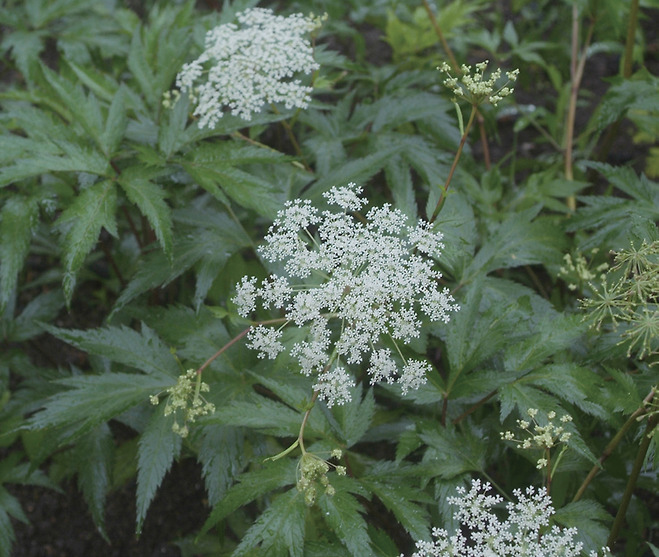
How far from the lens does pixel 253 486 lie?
2203 millimetres

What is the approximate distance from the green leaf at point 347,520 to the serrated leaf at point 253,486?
0.52 feet

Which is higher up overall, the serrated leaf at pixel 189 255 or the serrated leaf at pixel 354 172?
the serrated leaf at pixel 354 172

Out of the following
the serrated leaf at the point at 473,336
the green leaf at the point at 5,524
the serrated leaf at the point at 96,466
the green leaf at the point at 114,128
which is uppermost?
the green leaf at the point at 114,128

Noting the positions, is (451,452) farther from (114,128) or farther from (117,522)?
(117,522)

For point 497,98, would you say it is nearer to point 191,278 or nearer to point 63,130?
point 63,130

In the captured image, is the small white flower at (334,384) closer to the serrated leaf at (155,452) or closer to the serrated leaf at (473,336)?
the serrated leaf at (473,336)

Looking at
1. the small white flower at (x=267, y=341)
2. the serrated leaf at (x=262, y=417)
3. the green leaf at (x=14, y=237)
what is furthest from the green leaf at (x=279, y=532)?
the green leaf at (x=14, y=237)

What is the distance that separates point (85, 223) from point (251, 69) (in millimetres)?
957

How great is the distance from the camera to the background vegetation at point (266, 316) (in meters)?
2.26

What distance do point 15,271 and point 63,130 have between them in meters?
0.66

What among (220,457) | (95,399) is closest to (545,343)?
(220,457)

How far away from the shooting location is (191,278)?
402 centimetres

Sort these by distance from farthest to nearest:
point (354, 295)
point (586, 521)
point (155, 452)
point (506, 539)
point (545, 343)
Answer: point (155, 452) < point (545, 343) < point (586, 521) < point (354, 295) < point (506, 539)

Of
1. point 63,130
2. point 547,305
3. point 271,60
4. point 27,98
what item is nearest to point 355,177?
point 271,60
